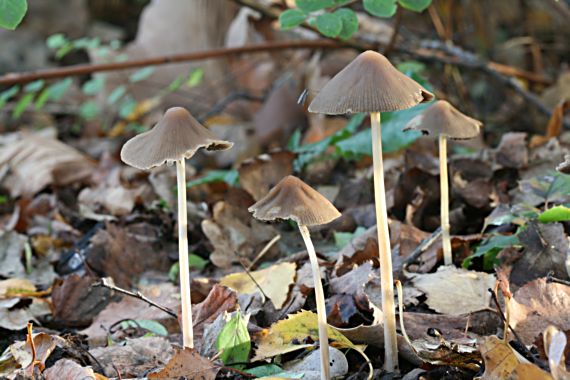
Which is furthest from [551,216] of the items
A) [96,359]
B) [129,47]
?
[129,47]

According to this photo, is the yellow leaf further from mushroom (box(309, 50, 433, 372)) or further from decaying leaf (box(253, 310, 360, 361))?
mushroom (box(309, 50, 433, 372))

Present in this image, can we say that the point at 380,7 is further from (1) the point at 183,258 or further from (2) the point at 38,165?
(2) the point at 38,165

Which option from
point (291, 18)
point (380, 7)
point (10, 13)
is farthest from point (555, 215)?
point (10, 13)

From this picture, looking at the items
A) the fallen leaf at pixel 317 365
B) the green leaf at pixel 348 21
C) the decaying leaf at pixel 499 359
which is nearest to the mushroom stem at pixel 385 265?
the fallen leaf at pixel 317 365

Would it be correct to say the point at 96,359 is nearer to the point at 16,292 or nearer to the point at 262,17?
the point at 16,292

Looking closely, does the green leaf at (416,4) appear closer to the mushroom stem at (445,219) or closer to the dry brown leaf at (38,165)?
the mushroom stem at (445,219)

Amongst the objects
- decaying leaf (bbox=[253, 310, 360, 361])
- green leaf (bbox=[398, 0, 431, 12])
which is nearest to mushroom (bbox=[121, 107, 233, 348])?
decaying leaf (bbox=[253, 310, 360, 361])
